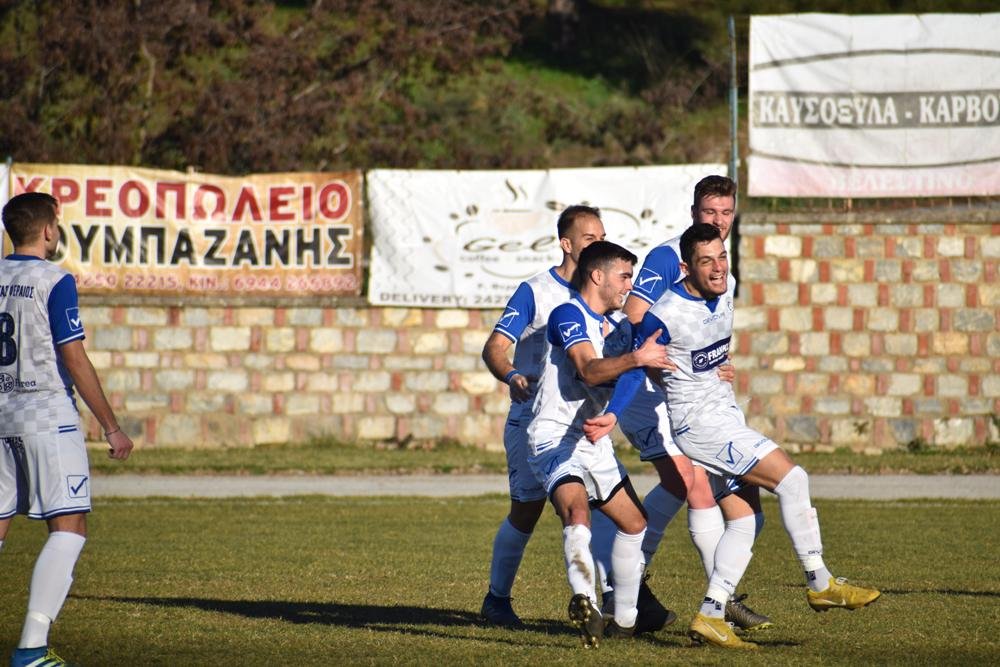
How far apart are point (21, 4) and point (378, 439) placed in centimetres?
1303

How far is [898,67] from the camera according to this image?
20.2 meters

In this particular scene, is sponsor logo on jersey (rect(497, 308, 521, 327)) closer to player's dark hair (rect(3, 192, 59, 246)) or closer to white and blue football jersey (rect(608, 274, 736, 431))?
white and blue football jersey (rect(608, 274, 736, 431))

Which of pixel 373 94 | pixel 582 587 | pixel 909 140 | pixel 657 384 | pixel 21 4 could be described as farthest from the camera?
pixel 373 94

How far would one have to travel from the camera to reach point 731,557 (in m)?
7.71

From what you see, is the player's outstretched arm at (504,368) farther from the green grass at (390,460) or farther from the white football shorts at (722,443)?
the green grass at (390,460)

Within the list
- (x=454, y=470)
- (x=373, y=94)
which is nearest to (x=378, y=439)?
(x=454, y=470)

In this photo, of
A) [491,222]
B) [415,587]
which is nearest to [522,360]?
[415,587]

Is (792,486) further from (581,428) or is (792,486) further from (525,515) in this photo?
(525,515)

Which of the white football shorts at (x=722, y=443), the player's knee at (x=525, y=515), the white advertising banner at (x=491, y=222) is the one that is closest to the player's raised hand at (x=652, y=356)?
the white football shorts at (x=722, y=443)

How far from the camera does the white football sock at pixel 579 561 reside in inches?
282

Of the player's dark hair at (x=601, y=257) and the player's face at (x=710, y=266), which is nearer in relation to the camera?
the player's face at (x=710, y=266)

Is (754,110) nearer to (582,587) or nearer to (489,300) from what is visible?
(489,300)

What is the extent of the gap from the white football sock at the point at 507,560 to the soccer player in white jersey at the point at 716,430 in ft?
4.24

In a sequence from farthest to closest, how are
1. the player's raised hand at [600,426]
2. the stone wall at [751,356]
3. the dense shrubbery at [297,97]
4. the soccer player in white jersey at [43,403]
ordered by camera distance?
1. the dense shrubbery at [297,97]
2. the stone wall at [751,356]
3. the player's raised hand at [600,426]
4. the soccer player in white jersey at [43,403]
